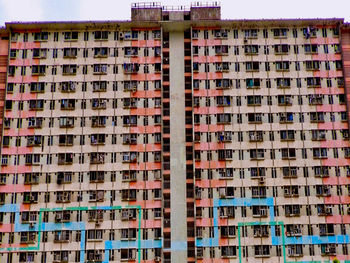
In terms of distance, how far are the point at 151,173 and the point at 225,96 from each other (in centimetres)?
1341

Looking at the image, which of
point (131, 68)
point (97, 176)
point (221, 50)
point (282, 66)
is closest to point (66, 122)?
point (97, 176)

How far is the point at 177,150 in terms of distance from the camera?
64.4 metres

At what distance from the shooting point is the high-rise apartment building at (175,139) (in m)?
61.1

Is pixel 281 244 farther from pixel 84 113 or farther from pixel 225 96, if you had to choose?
pixel 84 113

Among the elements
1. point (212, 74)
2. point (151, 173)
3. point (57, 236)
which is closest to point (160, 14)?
point (212, 74)

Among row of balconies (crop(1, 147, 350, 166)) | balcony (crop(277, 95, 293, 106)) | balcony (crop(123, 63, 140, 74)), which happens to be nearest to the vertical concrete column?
row of balconies (crop(1, 147, 350, 166))

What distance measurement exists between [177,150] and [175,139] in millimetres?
1415

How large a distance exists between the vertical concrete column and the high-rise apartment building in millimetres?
139

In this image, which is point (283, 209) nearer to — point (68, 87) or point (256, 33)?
point (256, 33)

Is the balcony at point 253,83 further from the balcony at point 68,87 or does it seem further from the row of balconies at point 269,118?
the balcony at point 68,87

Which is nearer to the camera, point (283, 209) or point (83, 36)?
point (283, 209)

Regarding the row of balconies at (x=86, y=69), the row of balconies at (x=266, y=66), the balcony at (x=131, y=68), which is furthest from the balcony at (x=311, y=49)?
the balcony at (x=131, y=68)

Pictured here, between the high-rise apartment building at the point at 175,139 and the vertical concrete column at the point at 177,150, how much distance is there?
0.46 ft

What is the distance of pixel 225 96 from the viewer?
216ft
